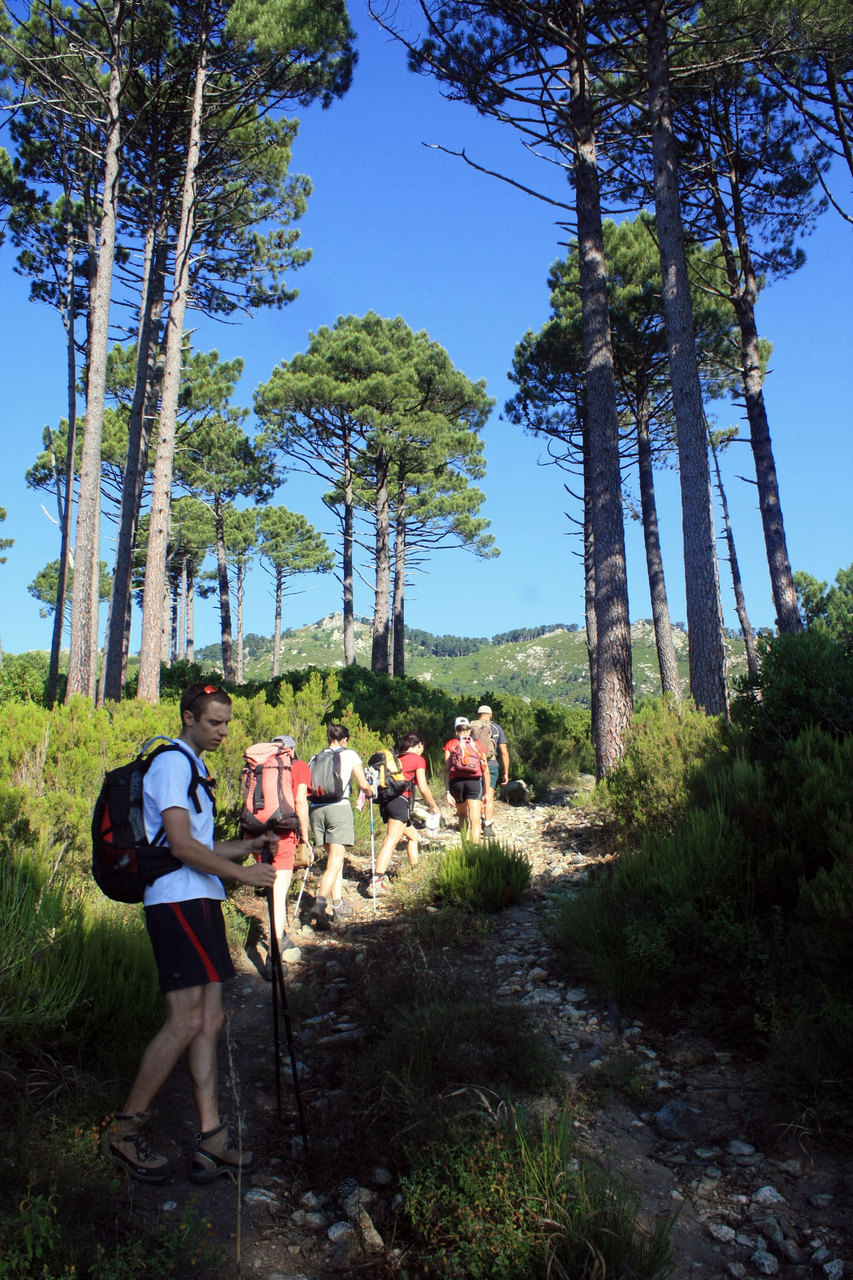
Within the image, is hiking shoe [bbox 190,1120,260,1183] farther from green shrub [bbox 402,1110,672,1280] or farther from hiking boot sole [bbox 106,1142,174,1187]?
green shrub [bbox 402,1110,672,1280]

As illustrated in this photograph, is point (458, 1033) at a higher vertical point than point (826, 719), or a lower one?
lower

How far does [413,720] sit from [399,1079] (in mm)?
9784

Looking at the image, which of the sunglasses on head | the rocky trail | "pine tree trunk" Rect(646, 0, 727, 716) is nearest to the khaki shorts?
the rocky trail

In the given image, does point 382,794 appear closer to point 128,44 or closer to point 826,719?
point 826,719

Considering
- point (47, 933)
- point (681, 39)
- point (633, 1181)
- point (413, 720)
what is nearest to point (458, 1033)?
point (633, 1181)

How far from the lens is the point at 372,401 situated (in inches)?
938

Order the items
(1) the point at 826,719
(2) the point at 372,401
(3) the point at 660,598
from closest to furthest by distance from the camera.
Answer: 1. (1) the point at 826,719
2. (3) the point at 660,598
3. (2) the point at 372,401

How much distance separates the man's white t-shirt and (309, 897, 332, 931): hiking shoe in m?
3.36

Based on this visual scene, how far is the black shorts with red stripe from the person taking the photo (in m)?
3.08

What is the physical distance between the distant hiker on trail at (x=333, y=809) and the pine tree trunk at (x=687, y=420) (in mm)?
4377

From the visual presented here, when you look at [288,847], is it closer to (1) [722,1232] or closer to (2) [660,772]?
(2) [660,772]

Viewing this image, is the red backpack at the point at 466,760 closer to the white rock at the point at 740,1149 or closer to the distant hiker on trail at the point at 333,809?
the distant hiker on trail at the point at 333,809

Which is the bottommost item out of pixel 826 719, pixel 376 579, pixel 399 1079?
pixel 399 1079

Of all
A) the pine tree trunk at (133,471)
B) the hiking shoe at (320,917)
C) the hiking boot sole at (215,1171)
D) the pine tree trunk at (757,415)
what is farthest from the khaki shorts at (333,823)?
the pine tree trunk at (757,415)
